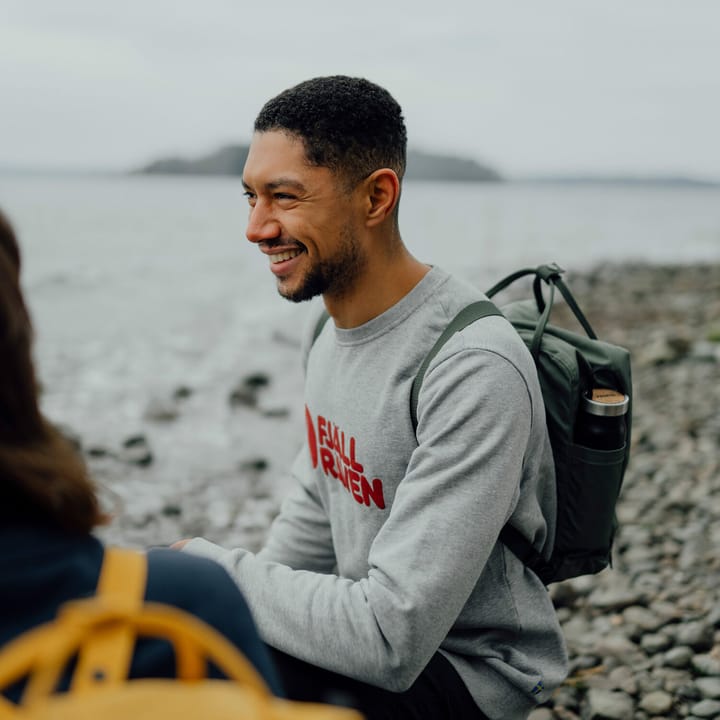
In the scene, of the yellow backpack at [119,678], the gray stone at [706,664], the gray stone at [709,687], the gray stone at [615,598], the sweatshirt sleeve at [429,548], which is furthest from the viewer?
the gray stone at [615,598]

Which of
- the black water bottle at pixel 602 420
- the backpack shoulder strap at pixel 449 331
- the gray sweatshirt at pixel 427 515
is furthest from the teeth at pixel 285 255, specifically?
the black water bottle at pixel 602 420

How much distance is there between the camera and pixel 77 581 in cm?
133

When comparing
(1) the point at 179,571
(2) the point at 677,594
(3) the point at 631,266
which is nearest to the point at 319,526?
(1) the point at 179,571

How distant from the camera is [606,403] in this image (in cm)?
258

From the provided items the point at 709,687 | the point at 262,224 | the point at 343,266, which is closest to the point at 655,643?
the point at 709,687

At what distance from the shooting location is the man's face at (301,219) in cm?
284

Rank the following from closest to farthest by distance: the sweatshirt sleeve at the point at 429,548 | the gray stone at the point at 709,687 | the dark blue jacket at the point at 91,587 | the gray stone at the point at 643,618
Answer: the dark blue jacket at the point at 91,587 → the sweatshirt sleeve at the point at 429,548 → the gray stone at the point at 709,687 → the gray stone at the point at 643,618

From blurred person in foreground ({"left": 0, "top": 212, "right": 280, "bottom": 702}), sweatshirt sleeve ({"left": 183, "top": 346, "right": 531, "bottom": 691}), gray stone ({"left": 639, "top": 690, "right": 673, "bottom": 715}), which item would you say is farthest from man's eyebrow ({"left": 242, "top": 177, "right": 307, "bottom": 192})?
gray stone ({"left": 639, "top": 690, "right": 673, "bottom": 715})

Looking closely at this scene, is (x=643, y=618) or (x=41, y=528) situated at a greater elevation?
(x=41, y=528)

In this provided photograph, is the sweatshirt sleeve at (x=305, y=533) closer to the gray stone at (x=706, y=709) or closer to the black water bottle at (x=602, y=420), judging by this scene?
the black water bottle at (x=602, y=420)

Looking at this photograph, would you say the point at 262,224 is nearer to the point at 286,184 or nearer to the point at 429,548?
the point at 286,184

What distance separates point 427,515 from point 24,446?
1231 mm

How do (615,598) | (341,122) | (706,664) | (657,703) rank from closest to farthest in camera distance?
1. (341,122)
2. (657,703)
3. (706,664)
4. (615,598)

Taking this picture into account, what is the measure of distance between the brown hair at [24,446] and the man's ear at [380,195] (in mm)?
1648
